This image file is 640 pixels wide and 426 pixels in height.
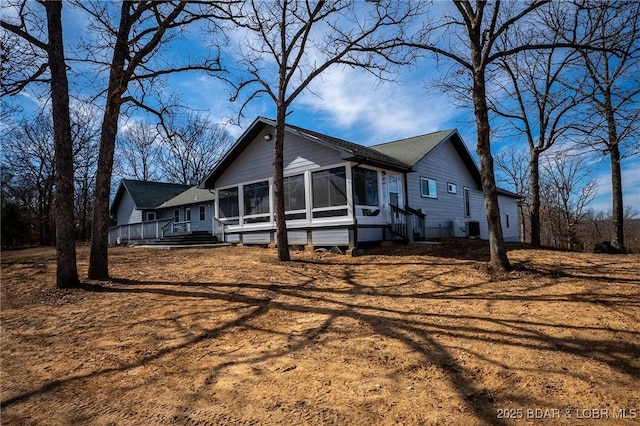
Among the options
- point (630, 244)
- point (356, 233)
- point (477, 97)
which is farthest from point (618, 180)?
point (356, 233)

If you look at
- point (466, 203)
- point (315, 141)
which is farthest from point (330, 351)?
point (466, 203)

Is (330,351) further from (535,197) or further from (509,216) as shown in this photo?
(509,216)

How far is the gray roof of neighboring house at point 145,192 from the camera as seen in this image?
27891 mm

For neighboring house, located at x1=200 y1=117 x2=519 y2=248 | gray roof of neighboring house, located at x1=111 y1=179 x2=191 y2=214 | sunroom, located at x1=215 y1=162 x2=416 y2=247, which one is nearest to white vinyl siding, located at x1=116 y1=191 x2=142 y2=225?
gray roof of neighboring house, located at x1=111 y1=179 x2=191 y2=214

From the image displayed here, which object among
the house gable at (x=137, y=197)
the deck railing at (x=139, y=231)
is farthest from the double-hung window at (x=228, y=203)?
the house gable at (x=137, y=197)

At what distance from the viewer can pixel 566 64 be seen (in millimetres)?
13242

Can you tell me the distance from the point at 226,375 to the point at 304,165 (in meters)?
10.5

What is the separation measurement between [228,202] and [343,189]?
7.13 metres

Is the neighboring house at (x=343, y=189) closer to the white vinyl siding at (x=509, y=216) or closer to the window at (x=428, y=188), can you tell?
the window at (x=428, y=188)

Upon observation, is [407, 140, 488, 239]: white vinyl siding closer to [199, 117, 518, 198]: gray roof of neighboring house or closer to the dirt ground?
[199, 117, 518, 198]: gray roof of neighboring house

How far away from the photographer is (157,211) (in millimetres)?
28047

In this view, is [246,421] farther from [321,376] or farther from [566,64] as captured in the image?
[566,64]

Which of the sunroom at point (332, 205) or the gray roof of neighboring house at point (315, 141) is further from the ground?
the gray roof of neighboring house at point (315, 141)

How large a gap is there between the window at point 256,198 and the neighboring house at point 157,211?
7.98 metres
